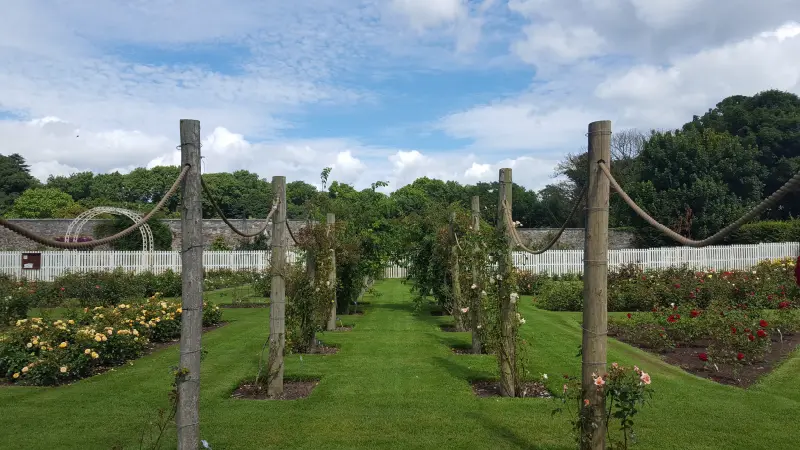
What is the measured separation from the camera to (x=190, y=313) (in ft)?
12.0

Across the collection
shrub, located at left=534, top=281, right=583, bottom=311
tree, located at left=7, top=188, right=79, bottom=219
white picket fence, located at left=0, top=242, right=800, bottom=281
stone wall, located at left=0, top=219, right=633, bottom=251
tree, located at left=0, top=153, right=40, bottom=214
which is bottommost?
shrub, located at left=534, top=281, right=583, bottom=311

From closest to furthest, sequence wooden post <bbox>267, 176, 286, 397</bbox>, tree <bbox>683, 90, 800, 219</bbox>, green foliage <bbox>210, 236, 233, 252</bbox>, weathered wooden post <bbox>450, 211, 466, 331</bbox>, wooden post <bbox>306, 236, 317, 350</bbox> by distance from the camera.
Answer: wooden post <bbox>267, 176, 286, 397</bbox> < wooden post <bbox>306, 236, 317, 350</bbox> < weathered wooden post <bbox>450, 211, 466, 331</bbox> < green foliage <bbox>210, 236, 233, 252</bbox> < tree <bbox>683, 90, 800, 219</bbox>

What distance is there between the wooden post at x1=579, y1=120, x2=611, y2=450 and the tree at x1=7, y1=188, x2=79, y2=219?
51551 millimetres

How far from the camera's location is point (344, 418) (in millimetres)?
5281

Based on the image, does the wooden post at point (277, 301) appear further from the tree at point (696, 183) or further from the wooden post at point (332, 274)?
the tree at point (696, 183)

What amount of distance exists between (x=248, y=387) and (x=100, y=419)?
1.62 metres

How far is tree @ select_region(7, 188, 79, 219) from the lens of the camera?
4831cm

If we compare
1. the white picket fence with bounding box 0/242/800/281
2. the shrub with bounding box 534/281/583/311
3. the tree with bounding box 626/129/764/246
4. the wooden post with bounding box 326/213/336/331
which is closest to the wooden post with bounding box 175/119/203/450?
the wooden post with bounding box 326/213/336/331

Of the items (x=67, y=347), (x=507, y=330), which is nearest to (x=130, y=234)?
(x=67, y=347)

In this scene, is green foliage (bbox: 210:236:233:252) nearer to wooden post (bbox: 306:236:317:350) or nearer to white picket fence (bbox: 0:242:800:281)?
white picket fence (bbox: 0:242:800:281)

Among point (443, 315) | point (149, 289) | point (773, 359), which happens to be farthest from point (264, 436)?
point (149, 289)

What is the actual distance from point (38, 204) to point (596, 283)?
56.1 m

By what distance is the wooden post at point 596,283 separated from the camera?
3.70m

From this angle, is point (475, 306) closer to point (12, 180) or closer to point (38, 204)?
point (38, 204)
